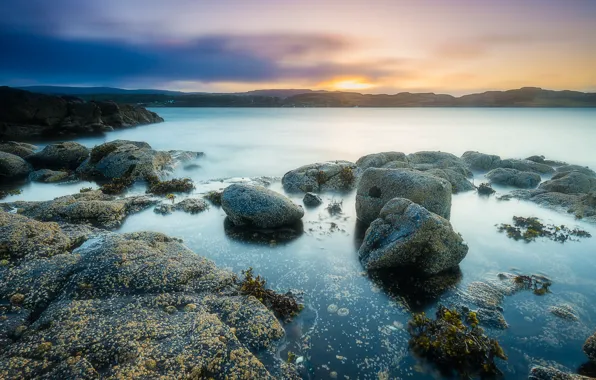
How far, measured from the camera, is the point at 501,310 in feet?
23.1

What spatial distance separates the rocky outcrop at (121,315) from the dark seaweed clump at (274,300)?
290mm

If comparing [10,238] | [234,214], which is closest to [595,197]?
[234,214]

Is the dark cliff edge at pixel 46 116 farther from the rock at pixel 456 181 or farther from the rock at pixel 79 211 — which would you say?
the rock at pixel 456 181

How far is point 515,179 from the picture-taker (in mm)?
18719

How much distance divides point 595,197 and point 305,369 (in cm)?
1491

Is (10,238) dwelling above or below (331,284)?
above

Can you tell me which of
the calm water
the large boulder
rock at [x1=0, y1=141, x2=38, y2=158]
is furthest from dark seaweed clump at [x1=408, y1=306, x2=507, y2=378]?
rock at [x1=0, y1=141, x2=38, y2=158]

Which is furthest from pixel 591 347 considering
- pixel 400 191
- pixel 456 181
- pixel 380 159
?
pixel 380 159

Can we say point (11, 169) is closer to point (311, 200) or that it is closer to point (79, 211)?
point (79, 211)

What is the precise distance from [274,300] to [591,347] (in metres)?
6.04

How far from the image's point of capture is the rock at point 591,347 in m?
5.74

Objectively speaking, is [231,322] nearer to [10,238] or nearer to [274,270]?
[274,270]

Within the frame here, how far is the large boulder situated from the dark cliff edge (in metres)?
22.7

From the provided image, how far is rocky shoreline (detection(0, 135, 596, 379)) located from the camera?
4426 millimetres
